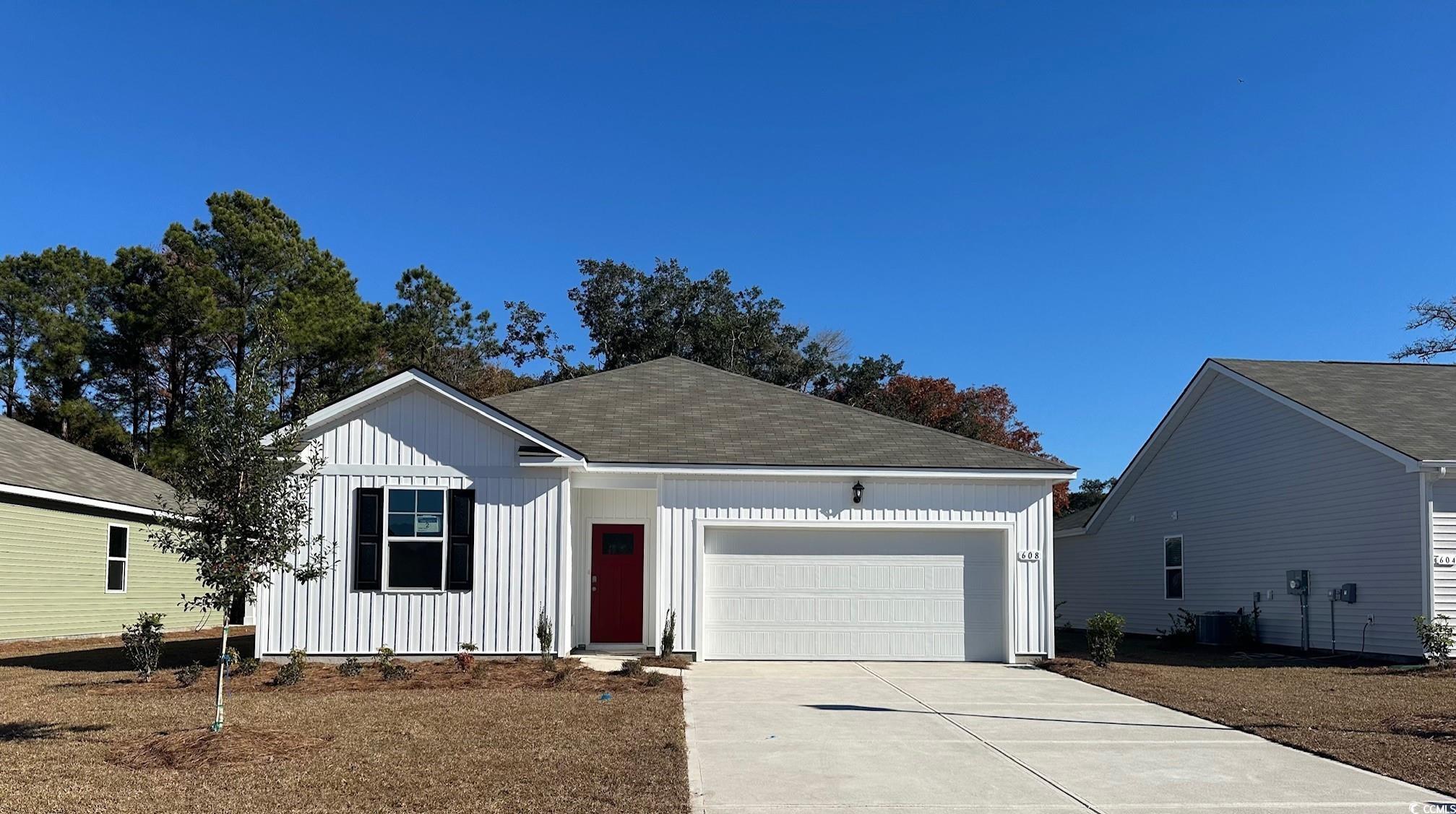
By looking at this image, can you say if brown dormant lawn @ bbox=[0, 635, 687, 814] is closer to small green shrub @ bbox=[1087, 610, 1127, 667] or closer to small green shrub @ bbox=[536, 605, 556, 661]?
small green shrub @ bbox=[536, 605, 556, 661]

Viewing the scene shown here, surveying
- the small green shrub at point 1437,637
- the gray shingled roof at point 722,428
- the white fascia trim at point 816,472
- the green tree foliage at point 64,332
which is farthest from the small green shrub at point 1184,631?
the green tree foliage at point 64,332

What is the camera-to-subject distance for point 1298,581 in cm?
1805

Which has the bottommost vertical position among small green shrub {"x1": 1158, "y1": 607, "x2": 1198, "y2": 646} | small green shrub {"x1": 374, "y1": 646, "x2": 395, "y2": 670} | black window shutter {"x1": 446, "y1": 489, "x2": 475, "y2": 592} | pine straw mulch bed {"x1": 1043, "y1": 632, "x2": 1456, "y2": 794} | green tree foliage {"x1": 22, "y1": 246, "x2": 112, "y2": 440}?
small green shrub {"x1": 1158, "y1": 607, "x2": 1198, "y2": 646}

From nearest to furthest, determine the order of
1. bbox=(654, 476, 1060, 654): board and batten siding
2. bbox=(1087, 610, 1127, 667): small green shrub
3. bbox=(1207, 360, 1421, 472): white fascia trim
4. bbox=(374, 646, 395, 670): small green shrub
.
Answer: bbox=(374, 646, 395, 670): small green shrub < bbox=(1087, 610, 1127, 667): small green shrub < bbox=(1207, 360, 1421, 472): white fascia trim < bbox=(654, 476, 1060, 654): board and batten siding

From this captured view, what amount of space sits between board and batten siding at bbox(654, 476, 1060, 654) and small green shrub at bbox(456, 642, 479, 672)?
9.15 feet

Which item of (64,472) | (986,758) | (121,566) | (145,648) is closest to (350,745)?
(986,758)

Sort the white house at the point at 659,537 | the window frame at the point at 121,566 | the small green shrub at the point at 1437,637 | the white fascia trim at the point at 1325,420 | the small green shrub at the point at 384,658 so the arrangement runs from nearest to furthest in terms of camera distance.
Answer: the small green shrub at the point at 384,658 < the white house at the point at 659,537 < the small green shrub at the point at 1437,637 < the white fascia trim at the point at 1325,420 < the window frame at the point at 121,566

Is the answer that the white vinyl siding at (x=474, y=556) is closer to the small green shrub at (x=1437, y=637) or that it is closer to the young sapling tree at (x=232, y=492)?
the young sapling tree at (x=232, y=492)

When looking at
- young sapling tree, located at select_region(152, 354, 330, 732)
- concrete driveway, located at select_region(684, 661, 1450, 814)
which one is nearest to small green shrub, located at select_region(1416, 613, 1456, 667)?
concrete driveway, located at select_region(684, 661, 1450, 814)

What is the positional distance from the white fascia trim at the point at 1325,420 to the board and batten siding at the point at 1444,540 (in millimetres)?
567

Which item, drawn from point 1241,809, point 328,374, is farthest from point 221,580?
point 328,374

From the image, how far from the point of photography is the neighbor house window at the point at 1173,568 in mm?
22391

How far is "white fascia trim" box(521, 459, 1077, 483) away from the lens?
51.9ft

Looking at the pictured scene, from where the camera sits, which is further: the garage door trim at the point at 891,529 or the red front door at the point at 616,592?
the red front door at the point at 616,592
